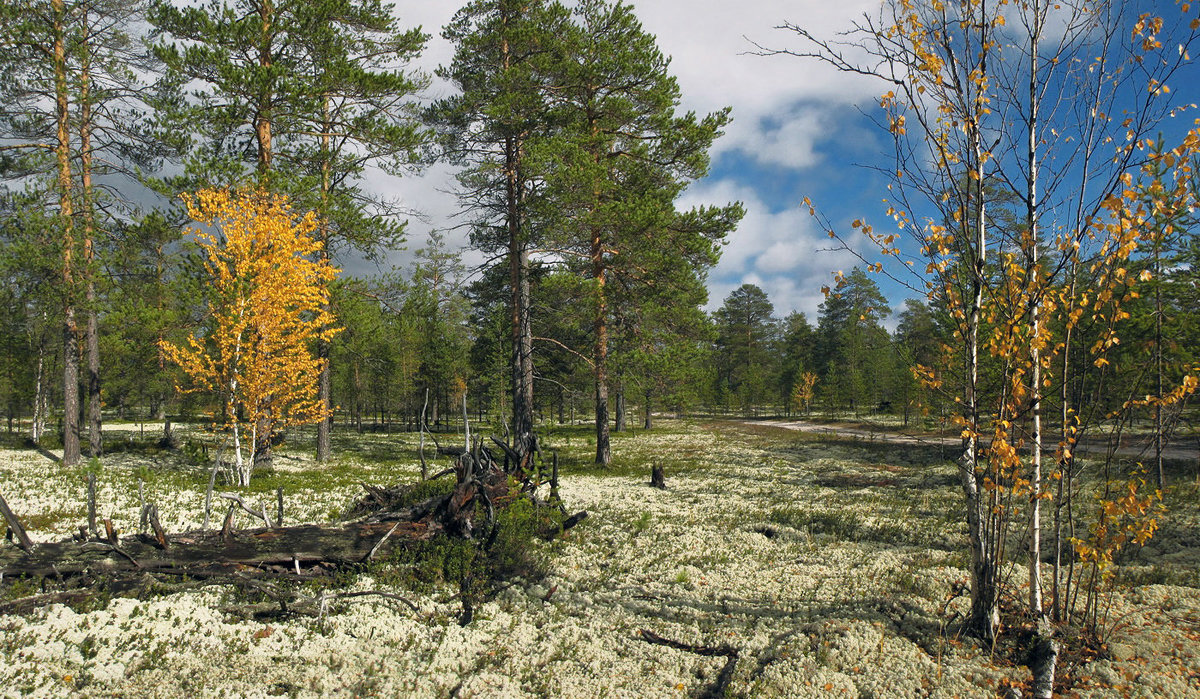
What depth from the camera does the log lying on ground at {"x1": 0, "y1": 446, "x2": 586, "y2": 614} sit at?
527 centimetres

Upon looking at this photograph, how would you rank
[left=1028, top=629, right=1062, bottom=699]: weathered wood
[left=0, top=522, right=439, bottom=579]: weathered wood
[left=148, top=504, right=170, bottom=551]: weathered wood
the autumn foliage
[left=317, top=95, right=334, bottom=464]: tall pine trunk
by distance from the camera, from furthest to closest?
[left=317, top=95, right=334, bottom=464]: tall pine trunk → the autumn foliage → [left=148, top=504, right=170, bottom=551]: weathered wood → [left=0, top=522, right=439, bottom=579]: weathered wood → [left=1028, top=629, right=1062, bottom=699]: weathered wood

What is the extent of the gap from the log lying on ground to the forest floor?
0.98 feet

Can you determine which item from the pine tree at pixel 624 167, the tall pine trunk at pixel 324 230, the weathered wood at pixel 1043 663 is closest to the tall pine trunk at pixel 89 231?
the tall pine trunk at pixel 324 230

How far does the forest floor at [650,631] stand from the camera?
4.25m

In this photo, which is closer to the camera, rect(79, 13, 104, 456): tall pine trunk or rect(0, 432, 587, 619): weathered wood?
rect(0, 432, 587, 619): weathered wood

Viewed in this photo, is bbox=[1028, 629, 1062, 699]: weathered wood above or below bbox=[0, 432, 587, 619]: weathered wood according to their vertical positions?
below

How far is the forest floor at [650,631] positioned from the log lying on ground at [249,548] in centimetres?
30

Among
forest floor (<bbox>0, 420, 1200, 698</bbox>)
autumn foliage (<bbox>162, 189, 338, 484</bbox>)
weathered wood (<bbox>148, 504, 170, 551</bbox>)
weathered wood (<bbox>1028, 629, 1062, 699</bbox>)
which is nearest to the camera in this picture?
weathered wood (<bbox>1028, 629, 1062, 699</bbox>)

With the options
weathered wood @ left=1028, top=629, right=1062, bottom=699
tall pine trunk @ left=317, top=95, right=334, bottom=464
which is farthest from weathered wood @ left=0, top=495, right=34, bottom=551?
tall pine trunk @ left=317, top=95, right=334, bottom=464

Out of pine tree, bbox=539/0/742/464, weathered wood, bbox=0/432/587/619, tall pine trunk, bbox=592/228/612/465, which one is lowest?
weathered wood, bbox=0/432/587/619

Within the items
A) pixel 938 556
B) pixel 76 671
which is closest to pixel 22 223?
pixel 76 671

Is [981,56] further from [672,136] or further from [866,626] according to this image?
[672,136]

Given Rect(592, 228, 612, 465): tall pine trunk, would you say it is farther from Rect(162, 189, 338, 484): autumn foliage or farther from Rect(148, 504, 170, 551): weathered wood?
Rect(148, 504, 170, 551): weathered wood

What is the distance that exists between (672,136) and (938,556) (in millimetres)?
13432
